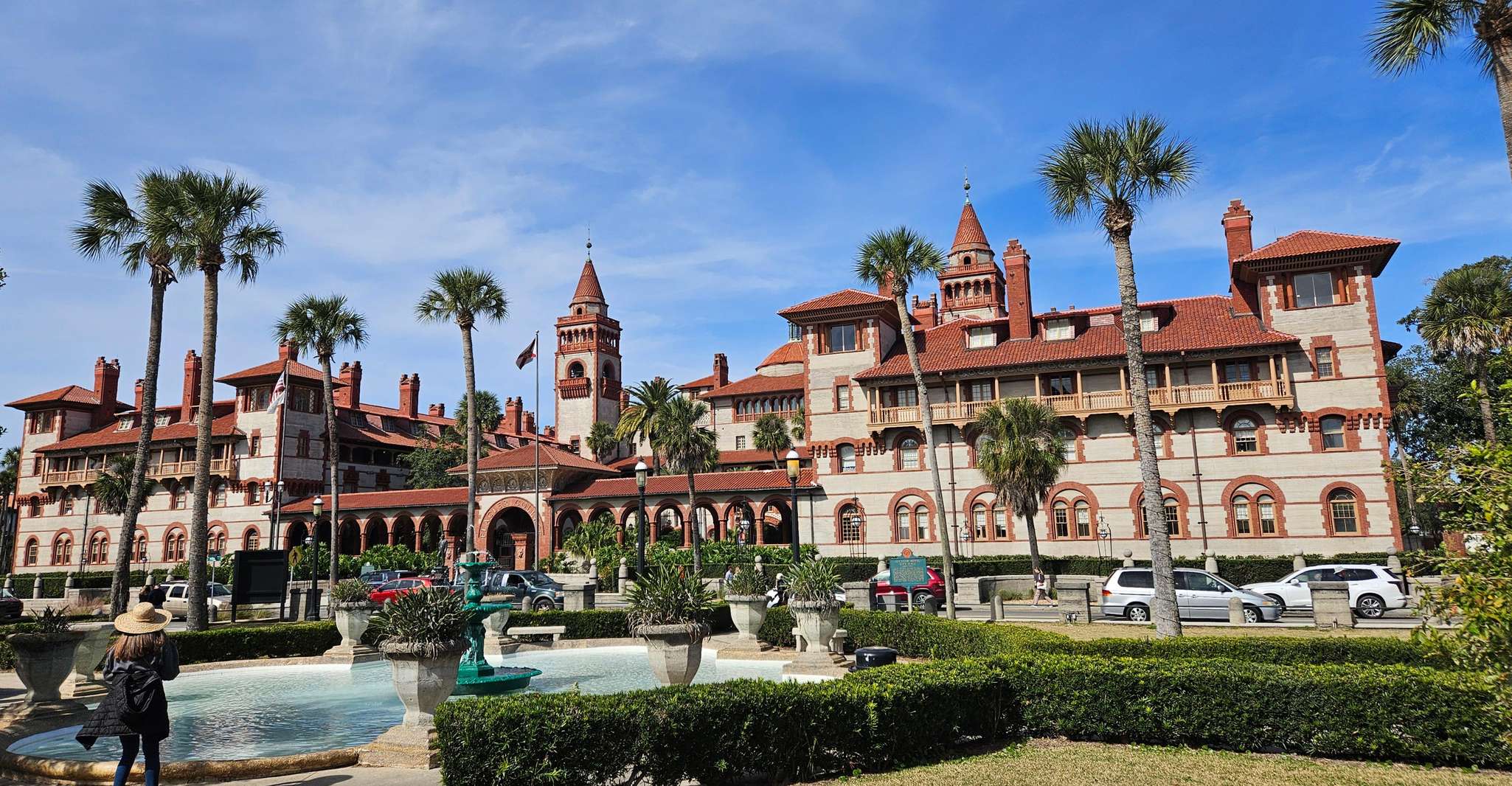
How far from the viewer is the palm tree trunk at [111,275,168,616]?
1019 inches

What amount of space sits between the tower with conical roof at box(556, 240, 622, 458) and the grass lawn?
73482 mm

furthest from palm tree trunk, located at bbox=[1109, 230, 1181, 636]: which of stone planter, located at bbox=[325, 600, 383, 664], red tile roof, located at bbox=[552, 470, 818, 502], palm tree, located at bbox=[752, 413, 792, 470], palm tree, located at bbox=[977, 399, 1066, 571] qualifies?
palm tree, located at bbox=[752, 413, 792, 470]

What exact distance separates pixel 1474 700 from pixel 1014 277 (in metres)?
40.6

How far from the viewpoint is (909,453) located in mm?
45812

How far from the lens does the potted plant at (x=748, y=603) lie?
20375 millimetres

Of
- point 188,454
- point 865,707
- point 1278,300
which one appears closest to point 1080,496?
point 1278,300

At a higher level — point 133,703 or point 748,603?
point 133,703

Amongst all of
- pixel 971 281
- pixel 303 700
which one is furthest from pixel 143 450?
pixel 971 281

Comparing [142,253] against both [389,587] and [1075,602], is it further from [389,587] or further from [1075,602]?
[1075,602]

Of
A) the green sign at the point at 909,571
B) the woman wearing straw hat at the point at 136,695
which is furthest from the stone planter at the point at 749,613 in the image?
the woman wearing straw hat at the point at 136,695

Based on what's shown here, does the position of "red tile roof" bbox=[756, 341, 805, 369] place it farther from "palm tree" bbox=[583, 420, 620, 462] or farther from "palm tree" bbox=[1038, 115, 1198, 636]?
"palm tree" bbox=[1038, 115, 1198, 636]

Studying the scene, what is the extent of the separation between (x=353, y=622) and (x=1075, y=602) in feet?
57.4

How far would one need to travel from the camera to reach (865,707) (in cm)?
919

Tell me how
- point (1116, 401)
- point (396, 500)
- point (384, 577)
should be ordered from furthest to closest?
1. point (396, 500)
2. point (1116, 401)
3. point (384, 577)
